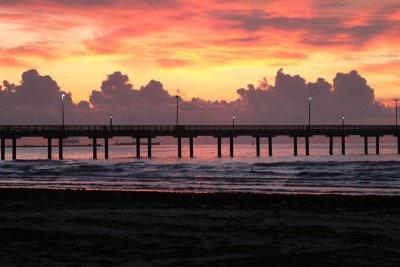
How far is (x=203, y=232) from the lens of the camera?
502 inches

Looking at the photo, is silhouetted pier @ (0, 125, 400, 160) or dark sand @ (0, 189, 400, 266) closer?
dark sand @ (0, 189, 400, 266)

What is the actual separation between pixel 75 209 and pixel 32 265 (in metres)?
8.39

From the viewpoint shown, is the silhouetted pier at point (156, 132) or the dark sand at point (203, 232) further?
the silhouetted pier at point (156, 132)

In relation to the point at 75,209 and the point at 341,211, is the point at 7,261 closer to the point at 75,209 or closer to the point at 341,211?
the point at 75,209

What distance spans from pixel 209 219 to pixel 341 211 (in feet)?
13.5

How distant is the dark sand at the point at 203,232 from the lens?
9922mm

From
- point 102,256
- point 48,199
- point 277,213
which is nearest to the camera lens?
point 102,256

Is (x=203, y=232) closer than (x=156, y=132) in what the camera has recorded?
Yes

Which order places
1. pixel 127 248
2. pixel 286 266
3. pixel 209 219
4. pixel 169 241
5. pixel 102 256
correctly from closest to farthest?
pixel 286 266
pixel 102 256
pixel 127 248
pixel 169 241
pixel 209 219

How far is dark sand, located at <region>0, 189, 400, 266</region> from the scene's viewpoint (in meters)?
9.92

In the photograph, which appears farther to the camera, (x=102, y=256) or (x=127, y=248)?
(x=127, y=248)

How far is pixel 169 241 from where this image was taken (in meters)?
11.6

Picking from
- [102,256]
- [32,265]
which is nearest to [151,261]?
[102,256]

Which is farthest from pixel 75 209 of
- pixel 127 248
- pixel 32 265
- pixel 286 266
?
pixel 286 266
